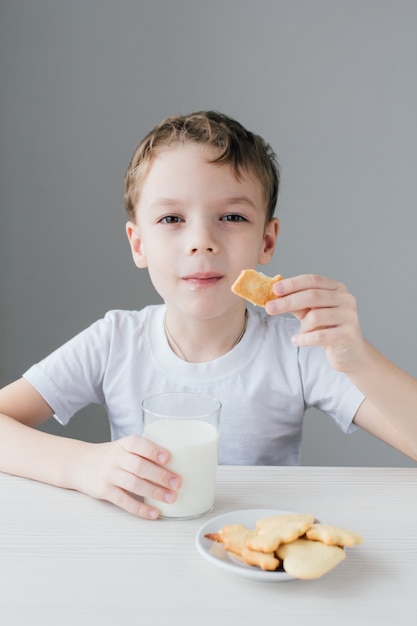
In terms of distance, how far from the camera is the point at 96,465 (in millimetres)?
903

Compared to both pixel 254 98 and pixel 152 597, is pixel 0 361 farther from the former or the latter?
pixel 152 597

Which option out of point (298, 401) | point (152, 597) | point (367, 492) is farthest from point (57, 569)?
point (298, 401)

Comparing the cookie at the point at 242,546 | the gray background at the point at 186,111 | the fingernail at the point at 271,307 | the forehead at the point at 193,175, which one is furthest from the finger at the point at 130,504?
the gray background at the point at 186,111

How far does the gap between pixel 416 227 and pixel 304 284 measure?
1701 millimetres

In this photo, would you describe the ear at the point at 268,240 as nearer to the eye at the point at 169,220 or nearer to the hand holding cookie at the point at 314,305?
the eye at the point at 169,220

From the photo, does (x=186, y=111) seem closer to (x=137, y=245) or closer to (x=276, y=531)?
(x=137, y=245)

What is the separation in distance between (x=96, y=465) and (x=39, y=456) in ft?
0.37

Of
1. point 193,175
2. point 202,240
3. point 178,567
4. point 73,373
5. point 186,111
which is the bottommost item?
point 178,567

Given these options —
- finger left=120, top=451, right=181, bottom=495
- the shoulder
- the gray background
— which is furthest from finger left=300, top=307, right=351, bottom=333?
the gray background

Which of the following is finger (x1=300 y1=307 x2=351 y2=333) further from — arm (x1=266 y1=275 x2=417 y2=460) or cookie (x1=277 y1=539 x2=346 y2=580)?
cookie (x1=277 y1=539 x2=346 y2=580)

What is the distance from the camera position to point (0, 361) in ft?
7.81

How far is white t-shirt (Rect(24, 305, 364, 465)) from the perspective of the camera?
1300 mm

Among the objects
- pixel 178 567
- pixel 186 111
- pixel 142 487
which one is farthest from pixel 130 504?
pixel 186 111

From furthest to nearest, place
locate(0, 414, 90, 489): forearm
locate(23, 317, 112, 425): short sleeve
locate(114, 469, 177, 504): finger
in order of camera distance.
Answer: locate(23, 317, 112, 425): short sleeve < locate(0, 414, 90, 489): forearm < locate(114, 469, 177, 504): finger
